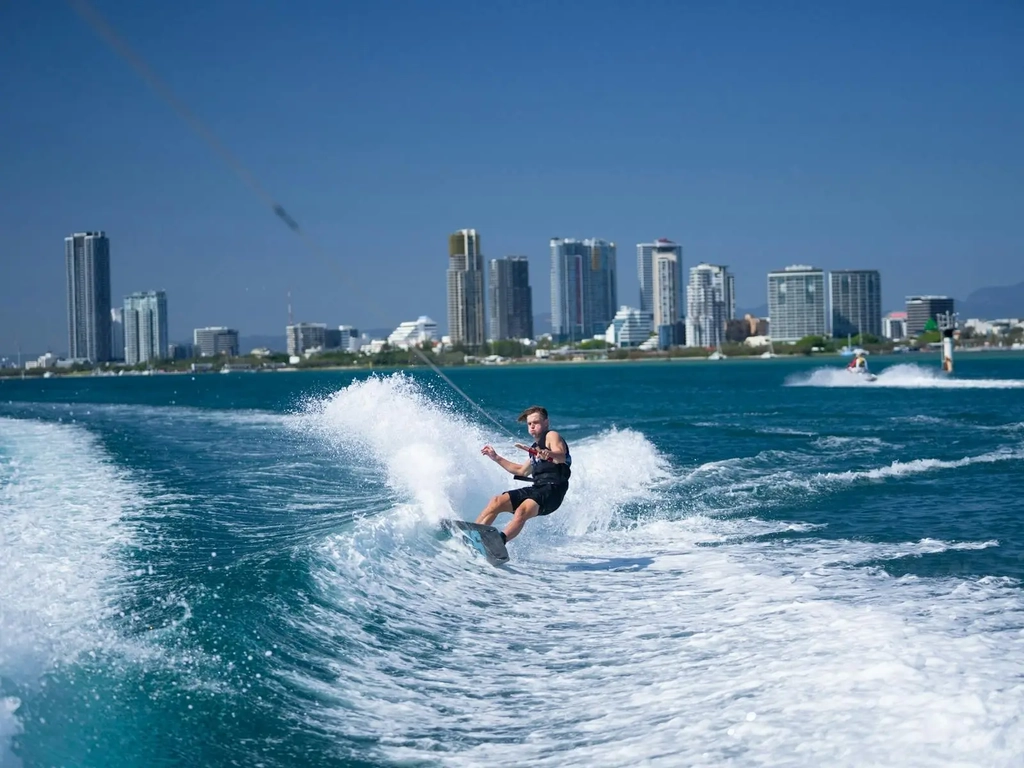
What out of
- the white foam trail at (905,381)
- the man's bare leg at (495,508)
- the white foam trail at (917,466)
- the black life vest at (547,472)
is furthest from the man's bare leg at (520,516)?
the white foam trail at (905,381)

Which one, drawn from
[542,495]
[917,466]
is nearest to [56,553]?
[542,495]

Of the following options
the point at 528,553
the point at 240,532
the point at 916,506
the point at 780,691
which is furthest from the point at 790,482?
the point at 780,691

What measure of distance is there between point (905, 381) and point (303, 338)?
11805 centimetres

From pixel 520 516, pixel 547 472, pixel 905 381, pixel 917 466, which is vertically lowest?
pixel 917 466

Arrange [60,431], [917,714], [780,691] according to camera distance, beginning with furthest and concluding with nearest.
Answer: [60,431] < [780,691] < [917,714]

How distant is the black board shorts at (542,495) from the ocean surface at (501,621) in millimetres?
657

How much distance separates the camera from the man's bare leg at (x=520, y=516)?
35.4ft

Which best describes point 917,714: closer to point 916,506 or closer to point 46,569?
point 46,569

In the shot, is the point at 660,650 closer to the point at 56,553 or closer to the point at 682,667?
the point at 682,667

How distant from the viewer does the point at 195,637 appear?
7.32m

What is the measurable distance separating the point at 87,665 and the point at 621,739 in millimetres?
3352

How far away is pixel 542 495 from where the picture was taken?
11.1 metres

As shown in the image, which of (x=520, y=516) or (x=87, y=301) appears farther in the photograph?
(x=87, y=301)

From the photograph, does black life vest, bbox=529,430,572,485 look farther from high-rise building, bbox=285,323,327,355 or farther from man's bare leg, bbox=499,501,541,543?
high-rise building, bbox=285,323,327,355
